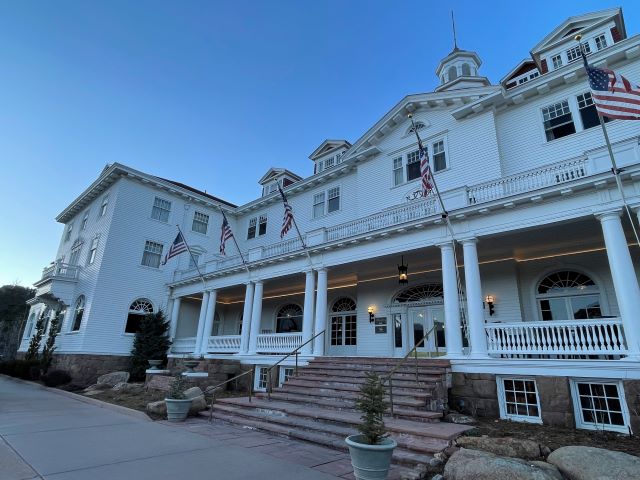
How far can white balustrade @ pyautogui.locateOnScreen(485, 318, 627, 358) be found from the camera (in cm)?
762

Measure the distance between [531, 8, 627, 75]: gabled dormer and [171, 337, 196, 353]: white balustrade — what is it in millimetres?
20550

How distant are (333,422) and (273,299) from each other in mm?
13042

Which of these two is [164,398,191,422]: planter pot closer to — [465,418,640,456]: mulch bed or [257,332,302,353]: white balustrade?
[257,332,302,353]: white balustrade

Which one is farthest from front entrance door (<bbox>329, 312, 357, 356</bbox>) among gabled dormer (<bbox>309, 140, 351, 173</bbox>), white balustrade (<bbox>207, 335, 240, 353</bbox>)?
gabled dormer (<bbox>309, 140, 351, 173</bbox>)

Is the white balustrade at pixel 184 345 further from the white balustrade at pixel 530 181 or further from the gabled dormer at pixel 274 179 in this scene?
the white balustrade at pixel 530 181

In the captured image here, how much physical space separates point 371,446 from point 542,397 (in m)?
5.60

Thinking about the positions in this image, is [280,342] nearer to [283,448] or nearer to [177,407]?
[177,407]

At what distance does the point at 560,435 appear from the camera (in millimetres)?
6465

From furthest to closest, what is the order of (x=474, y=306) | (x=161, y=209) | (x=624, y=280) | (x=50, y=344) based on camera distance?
(x=161, y=209) → (x=50, y=344) → (x=474, y=306) → (x=624, y=280)

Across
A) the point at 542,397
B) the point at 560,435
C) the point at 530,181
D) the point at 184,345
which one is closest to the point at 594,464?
the point at 560,435

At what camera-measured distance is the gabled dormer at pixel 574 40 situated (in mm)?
12562

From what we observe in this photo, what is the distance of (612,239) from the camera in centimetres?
777

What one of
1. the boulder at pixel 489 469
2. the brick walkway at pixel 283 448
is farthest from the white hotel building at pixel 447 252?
the brick walkway at pixel 283 448

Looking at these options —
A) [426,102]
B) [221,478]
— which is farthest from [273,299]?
[221,478]
